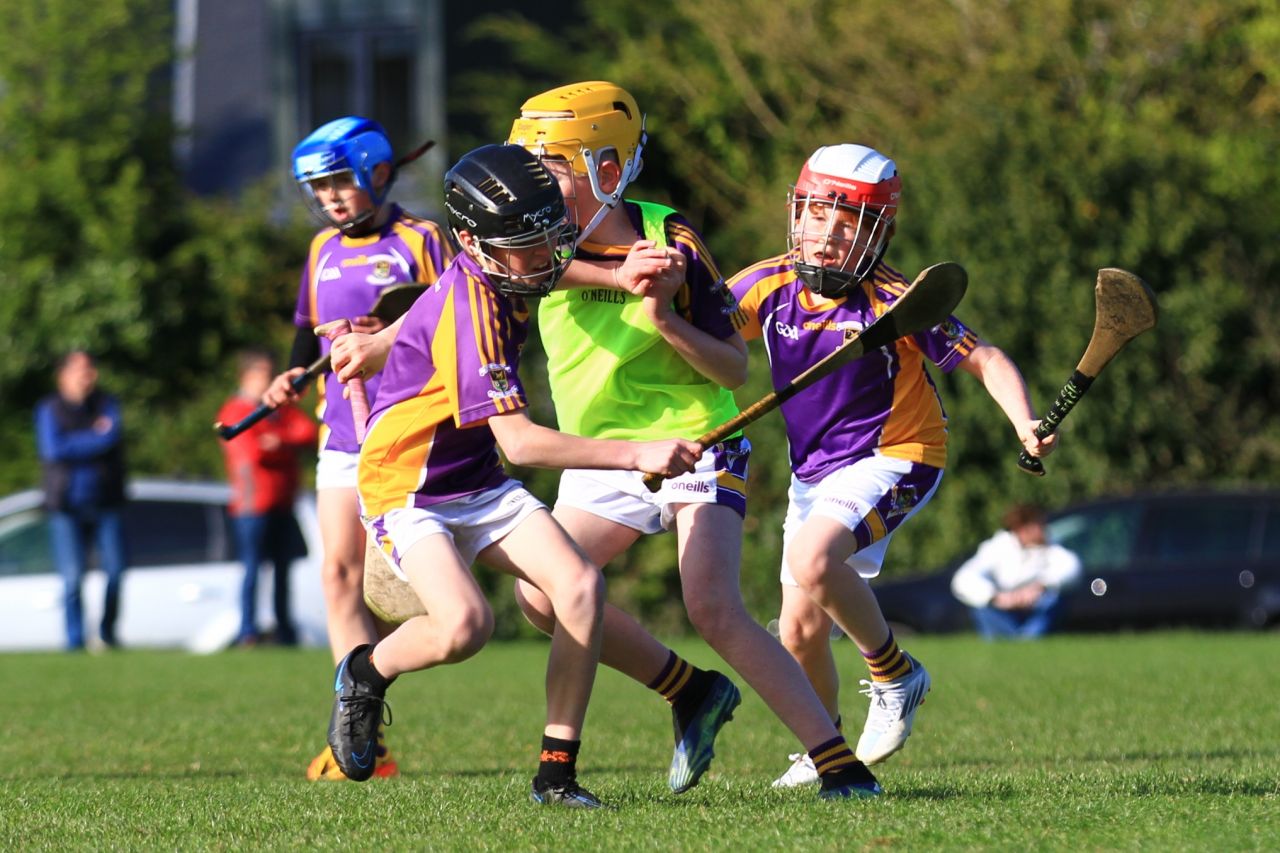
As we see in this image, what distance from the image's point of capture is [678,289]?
5.65m

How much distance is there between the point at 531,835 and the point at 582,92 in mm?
2227

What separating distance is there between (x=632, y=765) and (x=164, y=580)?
932cm

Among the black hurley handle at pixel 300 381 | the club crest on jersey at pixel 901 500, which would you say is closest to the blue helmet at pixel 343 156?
the black hurley handle at pixel 300 381

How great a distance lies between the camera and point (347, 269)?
713 cm

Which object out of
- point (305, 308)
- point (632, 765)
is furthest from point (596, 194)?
point (632, 765)

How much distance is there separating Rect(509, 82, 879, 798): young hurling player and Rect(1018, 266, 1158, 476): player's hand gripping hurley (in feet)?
3.11

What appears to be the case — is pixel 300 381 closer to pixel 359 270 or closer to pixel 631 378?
pixel 359 270

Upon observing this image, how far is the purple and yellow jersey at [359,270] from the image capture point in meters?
7.06

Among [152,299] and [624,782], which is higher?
[624,782]

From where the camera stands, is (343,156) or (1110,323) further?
(343,156)

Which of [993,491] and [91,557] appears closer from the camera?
[91,557]

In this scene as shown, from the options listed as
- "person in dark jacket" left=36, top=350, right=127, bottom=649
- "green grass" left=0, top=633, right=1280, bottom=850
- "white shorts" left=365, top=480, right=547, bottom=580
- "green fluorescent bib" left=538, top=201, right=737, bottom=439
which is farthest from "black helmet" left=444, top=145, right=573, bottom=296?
"person in dark jacket" left=36, top=350, right=127, bottom=649

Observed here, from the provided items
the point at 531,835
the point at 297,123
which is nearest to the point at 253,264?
the point at 297,123

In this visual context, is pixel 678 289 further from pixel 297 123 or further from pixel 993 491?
pixel 297 123
